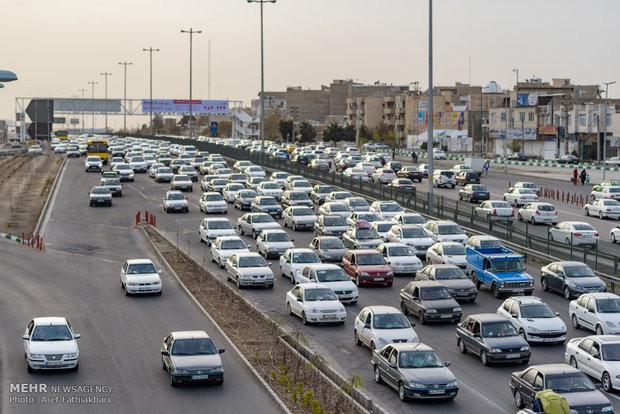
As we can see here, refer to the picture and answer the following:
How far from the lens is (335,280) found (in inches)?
Answer: 1179

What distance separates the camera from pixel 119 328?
27.0 m

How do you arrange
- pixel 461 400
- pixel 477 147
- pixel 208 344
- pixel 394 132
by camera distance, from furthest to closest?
pixel 394 132
pixel 477 147
pixel 208 344
pixel 461 400

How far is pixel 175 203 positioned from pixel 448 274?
26835mm

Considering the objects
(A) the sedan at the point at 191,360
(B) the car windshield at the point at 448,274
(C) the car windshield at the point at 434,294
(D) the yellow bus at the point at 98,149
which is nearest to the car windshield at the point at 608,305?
(C) the car windshield at the point at 434,294

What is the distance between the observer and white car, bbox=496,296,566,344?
24.5 metres

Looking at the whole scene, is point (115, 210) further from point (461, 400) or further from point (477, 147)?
point (477, 147)

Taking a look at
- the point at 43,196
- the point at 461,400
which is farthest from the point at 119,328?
the point at 43,196

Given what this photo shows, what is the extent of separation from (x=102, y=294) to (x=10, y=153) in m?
96.3

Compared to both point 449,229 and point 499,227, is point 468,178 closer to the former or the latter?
point 499,227

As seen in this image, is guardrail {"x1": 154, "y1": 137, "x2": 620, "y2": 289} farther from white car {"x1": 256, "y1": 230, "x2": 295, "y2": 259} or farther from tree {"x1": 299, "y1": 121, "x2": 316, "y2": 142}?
tree {"x1": 299, "y1": 121, "x2": 316, "y2": 142}

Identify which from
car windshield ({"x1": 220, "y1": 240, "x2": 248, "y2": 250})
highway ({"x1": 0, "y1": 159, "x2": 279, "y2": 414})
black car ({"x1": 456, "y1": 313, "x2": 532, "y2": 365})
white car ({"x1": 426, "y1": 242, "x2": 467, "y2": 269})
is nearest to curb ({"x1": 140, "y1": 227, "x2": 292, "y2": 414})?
highway ({"x1": 0, "y1": 159, "x2": 279, "y2": 414})

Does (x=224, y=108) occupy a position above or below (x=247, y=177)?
above

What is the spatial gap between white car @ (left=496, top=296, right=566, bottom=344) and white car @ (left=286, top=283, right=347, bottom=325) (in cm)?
508

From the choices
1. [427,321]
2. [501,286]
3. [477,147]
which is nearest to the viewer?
[427,321]
